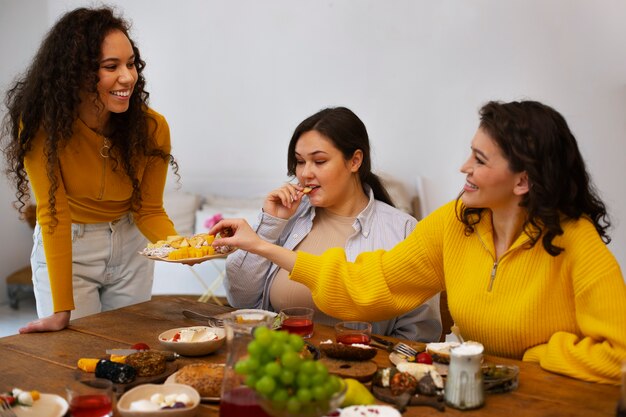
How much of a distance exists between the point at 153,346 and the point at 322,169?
2.85 ft

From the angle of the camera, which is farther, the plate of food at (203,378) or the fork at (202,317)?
the fork at (202,317)

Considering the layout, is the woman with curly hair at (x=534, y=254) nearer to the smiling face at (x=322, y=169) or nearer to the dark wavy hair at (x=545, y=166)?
the dark wavy hair at (x=545, y=166)

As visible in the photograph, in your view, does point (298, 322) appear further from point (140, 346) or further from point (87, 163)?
point (87, 163)

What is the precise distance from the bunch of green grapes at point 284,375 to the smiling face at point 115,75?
1352 mm

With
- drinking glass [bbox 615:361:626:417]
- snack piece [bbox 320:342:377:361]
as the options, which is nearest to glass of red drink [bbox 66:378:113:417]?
snack piece [bbox 320:342:377:361]

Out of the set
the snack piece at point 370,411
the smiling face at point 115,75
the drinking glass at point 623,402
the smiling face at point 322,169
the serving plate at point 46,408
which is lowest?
the serving plate at point 46,408

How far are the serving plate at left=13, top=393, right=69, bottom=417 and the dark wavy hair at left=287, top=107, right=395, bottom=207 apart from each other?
1276 millimetres

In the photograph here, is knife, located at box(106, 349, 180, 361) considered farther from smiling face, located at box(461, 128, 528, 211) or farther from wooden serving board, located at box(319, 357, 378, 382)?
smiling face, located at box(461, 128, 528, 211)

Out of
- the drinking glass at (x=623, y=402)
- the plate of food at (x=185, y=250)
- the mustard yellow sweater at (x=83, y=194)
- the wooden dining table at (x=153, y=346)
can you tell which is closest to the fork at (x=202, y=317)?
the wooden dining table at (x=153, y=346)

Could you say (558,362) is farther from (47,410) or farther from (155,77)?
(155,77)

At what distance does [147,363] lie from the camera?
171 cm

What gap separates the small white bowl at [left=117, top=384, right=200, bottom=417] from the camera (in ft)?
4.58

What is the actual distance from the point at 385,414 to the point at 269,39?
4035 mm

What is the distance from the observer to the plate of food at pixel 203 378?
1562 mm
